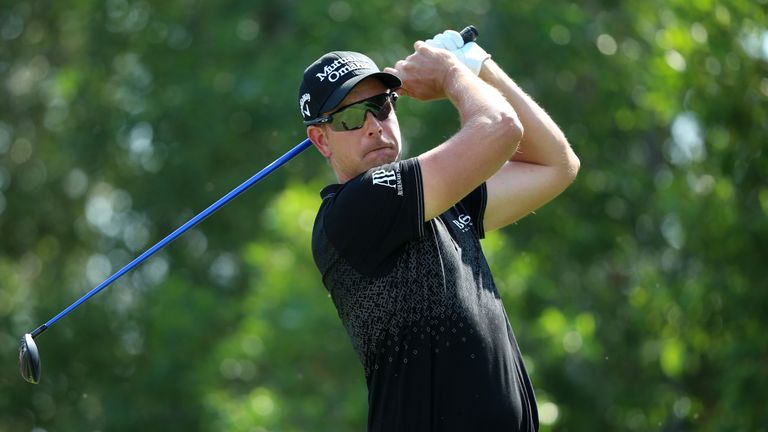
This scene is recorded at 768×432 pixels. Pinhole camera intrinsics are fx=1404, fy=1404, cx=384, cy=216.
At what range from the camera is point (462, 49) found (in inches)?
199

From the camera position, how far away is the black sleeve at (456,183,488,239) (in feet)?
15.9

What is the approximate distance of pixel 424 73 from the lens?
479 centimetres

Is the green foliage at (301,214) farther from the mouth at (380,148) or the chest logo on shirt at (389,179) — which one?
the chest logo on shirt at (389,179)

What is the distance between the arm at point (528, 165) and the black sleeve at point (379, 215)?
644 millimetres

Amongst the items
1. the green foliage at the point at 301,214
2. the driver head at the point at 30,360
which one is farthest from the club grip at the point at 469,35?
the green foliage at the point at 301,214

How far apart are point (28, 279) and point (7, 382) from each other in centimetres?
485

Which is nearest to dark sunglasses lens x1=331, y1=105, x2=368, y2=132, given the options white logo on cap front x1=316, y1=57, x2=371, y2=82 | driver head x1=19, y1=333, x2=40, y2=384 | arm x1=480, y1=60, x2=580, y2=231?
white logo on cap front x1=316, y1=57, x2=371, y2=82

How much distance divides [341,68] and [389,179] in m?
0.48

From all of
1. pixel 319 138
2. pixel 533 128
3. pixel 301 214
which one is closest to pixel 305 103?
pixel 319 138

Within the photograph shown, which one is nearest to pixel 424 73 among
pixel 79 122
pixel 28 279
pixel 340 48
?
pixel 340 48

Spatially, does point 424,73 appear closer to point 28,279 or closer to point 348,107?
point 348,107

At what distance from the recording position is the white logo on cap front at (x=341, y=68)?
471 centimetres

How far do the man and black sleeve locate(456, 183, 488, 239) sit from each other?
2.3 inches

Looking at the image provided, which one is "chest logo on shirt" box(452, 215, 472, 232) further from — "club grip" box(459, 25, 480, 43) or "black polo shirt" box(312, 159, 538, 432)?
"club grip" box(459, 25, 480, 43)
